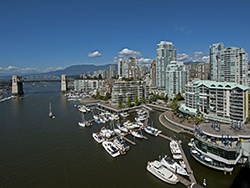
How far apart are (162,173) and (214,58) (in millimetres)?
69217

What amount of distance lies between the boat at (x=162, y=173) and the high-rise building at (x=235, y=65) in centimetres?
4841

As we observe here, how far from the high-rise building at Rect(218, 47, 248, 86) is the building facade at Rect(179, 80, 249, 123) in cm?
2658

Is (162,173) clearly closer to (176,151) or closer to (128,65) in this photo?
(176,151)

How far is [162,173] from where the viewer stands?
15383 mm

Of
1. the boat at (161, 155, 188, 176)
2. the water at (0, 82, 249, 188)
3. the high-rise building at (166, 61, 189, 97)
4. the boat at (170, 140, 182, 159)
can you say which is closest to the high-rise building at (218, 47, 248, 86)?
the high-rise building at (166, 61, 189, 97)

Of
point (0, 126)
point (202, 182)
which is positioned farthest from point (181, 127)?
point (0, 126)

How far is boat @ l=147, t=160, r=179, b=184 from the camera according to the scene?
1465 centimetres

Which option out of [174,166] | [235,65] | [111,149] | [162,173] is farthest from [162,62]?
[162,173]

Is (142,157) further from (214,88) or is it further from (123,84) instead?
(123,84)

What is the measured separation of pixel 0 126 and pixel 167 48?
73.7 m

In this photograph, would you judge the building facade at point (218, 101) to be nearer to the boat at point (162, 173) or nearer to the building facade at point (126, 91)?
the boat at point (162, 173)

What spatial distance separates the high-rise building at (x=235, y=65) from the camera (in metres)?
47.7

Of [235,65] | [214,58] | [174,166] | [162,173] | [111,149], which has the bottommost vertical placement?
[162,173]

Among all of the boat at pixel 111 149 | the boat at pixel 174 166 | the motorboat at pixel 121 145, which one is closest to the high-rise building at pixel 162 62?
the motorboat at pixel 121 145
